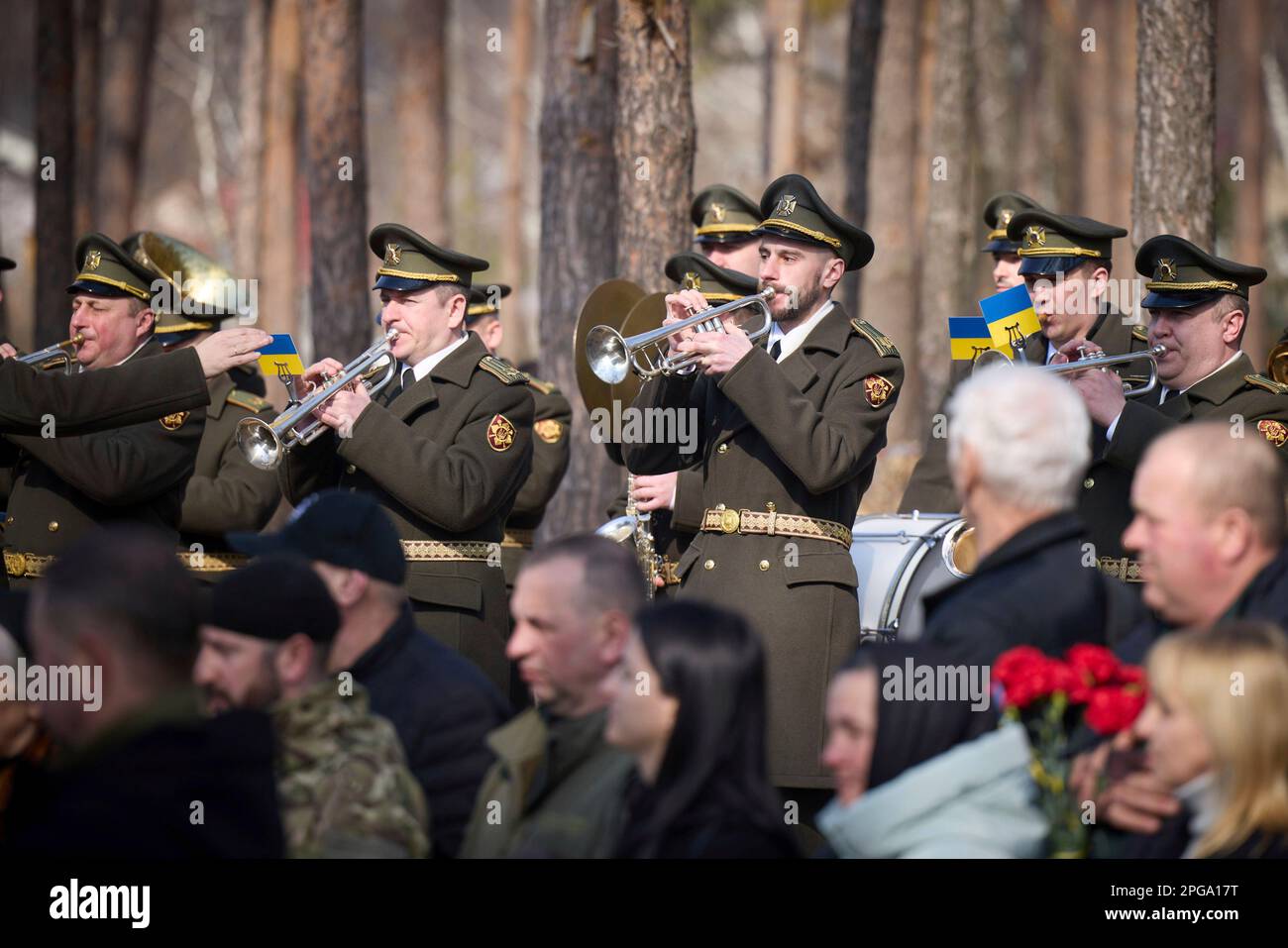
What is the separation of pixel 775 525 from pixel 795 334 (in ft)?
2.37

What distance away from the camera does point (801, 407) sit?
632cm

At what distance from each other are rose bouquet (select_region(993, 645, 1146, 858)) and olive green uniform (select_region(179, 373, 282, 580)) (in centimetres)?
483

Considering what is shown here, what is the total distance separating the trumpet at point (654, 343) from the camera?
22.1 ft

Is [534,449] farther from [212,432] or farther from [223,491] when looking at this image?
[223,491]

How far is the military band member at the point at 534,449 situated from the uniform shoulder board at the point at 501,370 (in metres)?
2.32

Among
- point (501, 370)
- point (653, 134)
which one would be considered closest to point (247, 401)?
point (501, 370)

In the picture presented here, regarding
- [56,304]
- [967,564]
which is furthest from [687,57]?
[56,304]

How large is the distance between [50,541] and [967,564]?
371cm

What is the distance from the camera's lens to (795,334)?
689 centimetres

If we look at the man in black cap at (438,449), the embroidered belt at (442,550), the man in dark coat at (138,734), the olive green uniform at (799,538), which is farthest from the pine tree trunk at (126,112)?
the man in dark coat at (138,734)

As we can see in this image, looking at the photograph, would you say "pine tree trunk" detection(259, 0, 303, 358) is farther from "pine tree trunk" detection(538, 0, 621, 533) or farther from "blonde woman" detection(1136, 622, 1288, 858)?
"blonde woman" detection(1136, 622, 1288, 858)

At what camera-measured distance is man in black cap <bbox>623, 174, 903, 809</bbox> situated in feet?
21.2
